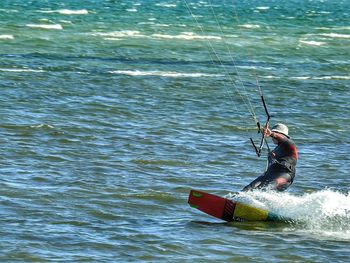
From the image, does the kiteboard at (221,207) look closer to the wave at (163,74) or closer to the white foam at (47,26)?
the wave at (163,74)

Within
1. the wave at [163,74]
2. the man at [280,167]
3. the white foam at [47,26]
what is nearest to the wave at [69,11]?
the white foam at [47,26]

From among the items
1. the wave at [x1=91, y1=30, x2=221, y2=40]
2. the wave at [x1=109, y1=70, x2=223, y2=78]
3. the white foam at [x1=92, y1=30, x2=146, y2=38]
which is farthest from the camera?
the white foam at [x1=92, y1=30, x2=146, y2=38]

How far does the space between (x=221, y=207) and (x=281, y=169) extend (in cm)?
134

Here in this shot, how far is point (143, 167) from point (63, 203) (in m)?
4.17

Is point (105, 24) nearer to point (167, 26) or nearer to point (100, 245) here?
point (167, 26)

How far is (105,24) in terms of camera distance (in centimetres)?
6556

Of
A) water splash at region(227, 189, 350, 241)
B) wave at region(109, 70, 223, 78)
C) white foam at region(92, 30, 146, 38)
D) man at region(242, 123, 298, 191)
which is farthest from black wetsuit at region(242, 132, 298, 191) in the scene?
white foam at region(92, 30, 146, 38)

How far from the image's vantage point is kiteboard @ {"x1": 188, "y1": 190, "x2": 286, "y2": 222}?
2022 cm

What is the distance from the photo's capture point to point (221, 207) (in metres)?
20.2

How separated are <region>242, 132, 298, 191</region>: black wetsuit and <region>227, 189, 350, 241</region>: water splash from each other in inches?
6.1

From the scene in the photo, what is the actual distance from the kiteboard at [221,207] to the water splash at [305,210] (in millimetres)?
116

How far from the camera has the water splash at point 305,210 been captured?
2020 centimetres

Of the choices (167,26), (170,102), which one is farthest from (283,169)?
(167,26)

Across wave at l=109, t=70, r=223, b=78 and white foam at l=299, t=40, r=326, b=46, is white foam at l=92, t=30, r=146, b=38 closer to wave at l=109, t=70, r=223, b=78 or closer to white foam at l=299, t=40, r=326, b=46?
white foam at l=299, t=40, r=326, b=46
